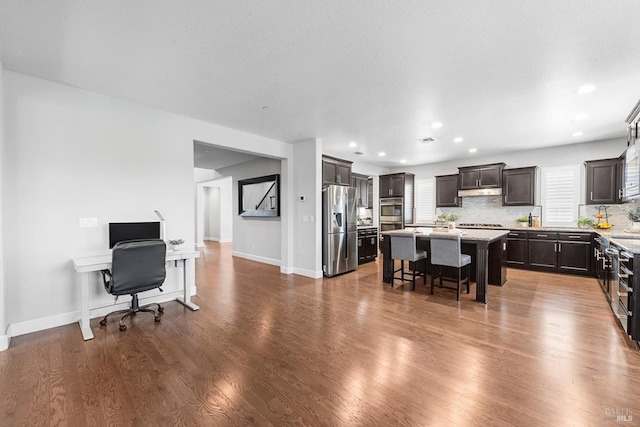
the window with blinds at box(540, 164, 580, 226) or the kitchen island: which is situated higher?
the window with blinds at box(540, 164, 580, 226)

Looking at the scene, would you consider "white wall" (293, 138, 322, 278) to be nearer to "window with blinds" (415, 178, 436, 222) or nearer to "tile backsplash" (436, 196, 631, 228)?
"window with blinds" (415, 178, 436, 222)

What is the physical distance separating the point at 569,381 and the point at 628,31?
2.82m

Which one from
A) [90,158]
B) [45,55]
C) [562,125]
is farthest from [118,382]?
[562,125]

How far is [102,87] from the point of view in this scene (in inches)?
126

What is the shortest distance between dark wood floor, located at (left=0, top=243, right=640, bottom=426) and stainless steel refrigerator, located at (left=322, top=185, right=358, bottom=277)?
1.69 m

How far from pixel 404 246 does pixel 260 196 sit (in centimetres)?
394

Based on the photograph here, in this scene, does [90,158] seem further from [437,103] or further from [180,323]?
[437,103]

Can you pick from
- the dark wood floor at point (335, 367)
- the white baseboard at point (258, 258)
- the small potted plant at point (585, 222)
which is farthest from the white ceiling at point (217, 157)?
the small potted plant at point (585, 222)

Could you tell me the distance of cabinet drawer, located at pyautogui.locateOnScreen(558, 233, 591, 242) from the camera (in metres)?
5.26

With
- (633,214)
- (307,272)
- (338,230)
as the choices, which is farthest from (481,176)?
(307,272)

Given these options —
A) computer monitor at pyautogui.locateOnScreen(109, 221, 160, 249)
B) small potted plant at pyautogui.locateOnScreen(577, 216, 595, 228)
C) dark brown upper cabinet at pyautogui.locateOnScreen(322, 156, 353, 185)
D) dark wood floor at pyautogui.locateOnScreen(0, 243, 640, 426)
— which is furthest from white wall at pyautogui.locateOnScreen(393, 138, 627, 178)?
computer monitor at pyautogui.locateOnScreen(109, 221, 160, 249)

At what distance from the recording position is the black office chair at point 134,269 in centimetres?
294

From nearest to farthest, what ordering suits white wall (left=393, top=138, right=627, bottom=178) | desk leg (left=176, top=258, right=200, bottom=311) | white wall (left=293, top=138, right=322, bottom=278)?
desk leg (left=176, top=258, right=200, bottom=311), white wall (left=293, top=138, right=322, bottom=278), white wall (left=393, top=138, right=627, bottom=178)

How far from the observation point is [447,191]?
24.6 feet
